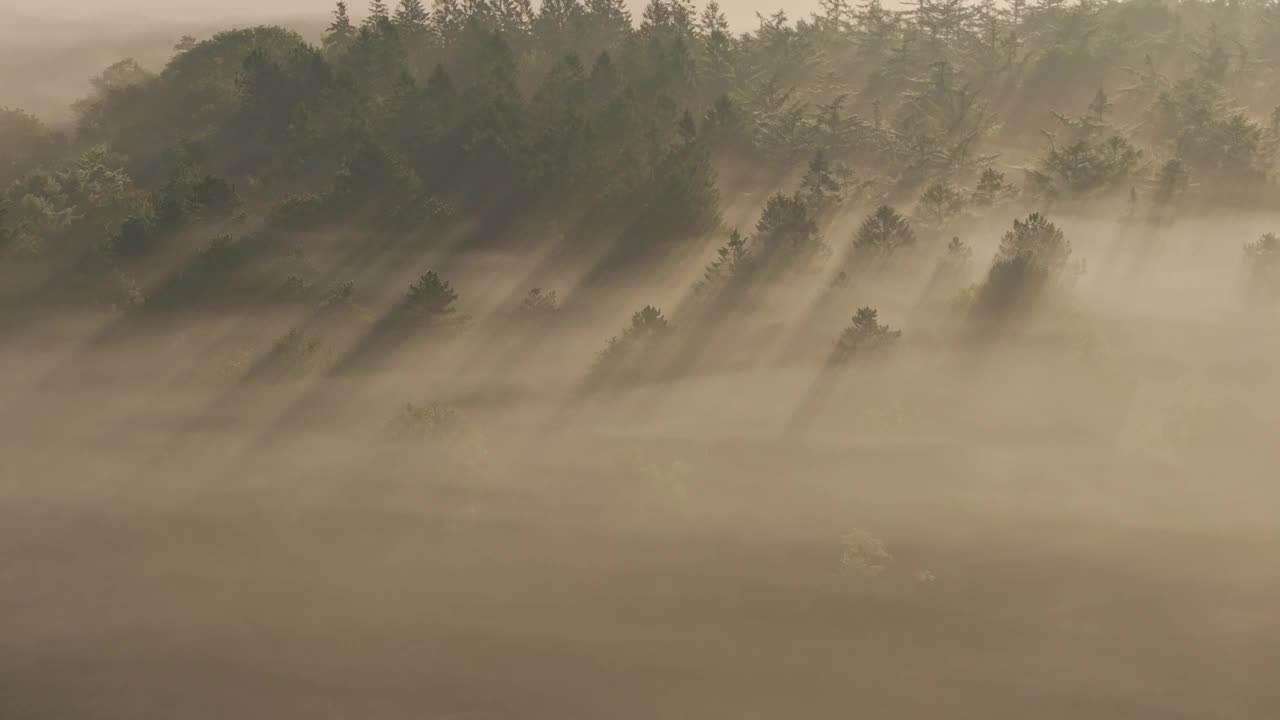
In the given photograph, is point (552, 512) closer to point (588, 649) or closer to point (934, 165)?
point (588, 649)

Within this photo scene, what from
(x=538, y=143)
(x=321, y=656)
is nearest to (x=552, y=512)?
(x=321, y=656)

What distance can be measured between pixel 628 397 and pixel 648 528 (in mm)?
12670

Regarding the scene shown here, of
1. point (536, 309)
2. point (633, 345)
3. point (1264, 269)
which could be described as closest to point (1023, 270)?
point (1264, 269)

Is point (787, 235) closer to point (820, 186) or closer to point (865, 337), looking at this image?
point (820, 186)

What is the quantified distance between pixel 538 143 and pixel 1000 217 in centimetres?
3731

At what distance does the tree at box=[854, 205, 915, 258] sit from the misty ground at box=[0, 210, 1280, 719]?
5.88m

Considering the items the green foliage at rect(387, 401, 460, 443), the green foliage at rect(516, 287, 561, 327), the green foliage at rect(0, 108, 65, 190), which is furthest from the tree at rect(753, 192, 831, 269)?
the green foliage at rect(0, 108, 65, 190)

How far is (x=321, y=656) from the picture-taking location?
44.9m

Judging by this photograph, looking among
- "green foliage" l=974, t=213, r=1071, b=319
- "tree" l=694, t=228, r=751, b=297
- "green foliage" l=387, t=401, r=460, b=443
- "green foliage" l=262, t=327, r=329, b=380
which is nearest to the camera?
"green foliage" l=387, t=401, r=460, b=443

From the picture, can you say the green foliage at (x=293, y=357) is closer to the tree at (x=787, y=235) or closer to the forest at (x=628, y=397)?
the forest at (x=628, y=397)

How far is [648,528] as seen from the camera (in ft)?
174

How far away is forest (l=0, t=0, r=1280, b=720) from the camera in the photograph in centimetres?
4450

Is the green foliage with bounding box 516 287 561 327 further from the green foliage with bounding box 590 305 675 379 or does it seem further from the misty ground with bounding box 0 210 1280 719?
the green foliage with bounding box 590 305 675 379

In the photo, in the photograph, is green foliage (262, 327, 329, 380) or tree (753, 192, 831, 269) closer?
green foliage (262, 327, 329, 380)
